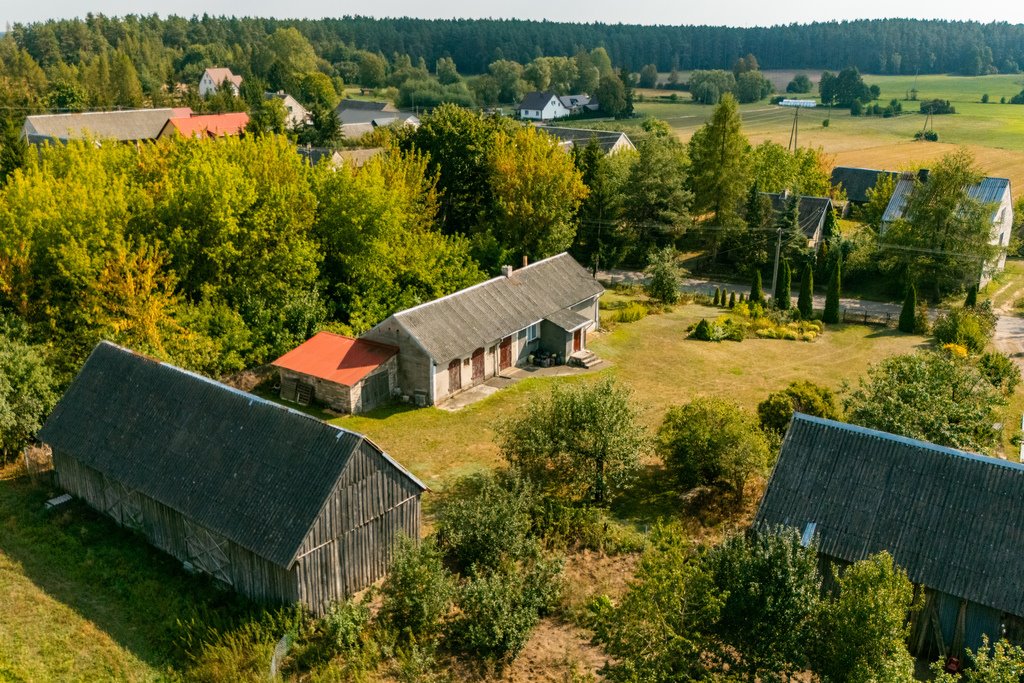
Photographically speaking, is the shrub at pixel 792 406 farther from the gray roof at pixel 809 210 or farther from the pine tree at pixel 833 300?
the gray roof at pixel 809 210

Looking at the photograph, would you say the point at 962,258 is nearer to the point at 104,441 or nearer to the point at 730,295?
the point at 730,295

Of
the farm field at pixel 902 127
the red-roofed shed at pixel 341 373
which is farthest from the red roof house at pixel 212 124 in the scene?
the farm field at pixel 902 127

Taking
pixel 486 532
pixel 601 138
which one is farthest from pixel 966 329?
pixel 601 138

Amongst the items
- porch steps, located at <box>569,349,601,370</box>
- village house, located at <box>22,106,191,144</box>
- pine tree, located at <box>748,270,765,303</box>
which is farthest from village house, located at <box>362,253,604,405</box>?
village house, located at <box>22,106,191,144</box>

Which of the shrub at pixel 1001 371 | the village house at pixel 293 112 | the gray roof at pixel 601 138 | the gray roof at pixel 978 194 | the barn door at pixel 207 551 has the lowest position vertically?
the shrub at pixel 1001 371

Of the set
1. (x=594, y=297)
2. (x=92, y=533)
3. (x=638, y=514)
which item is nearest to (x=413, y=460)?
(x=638, y=514)
